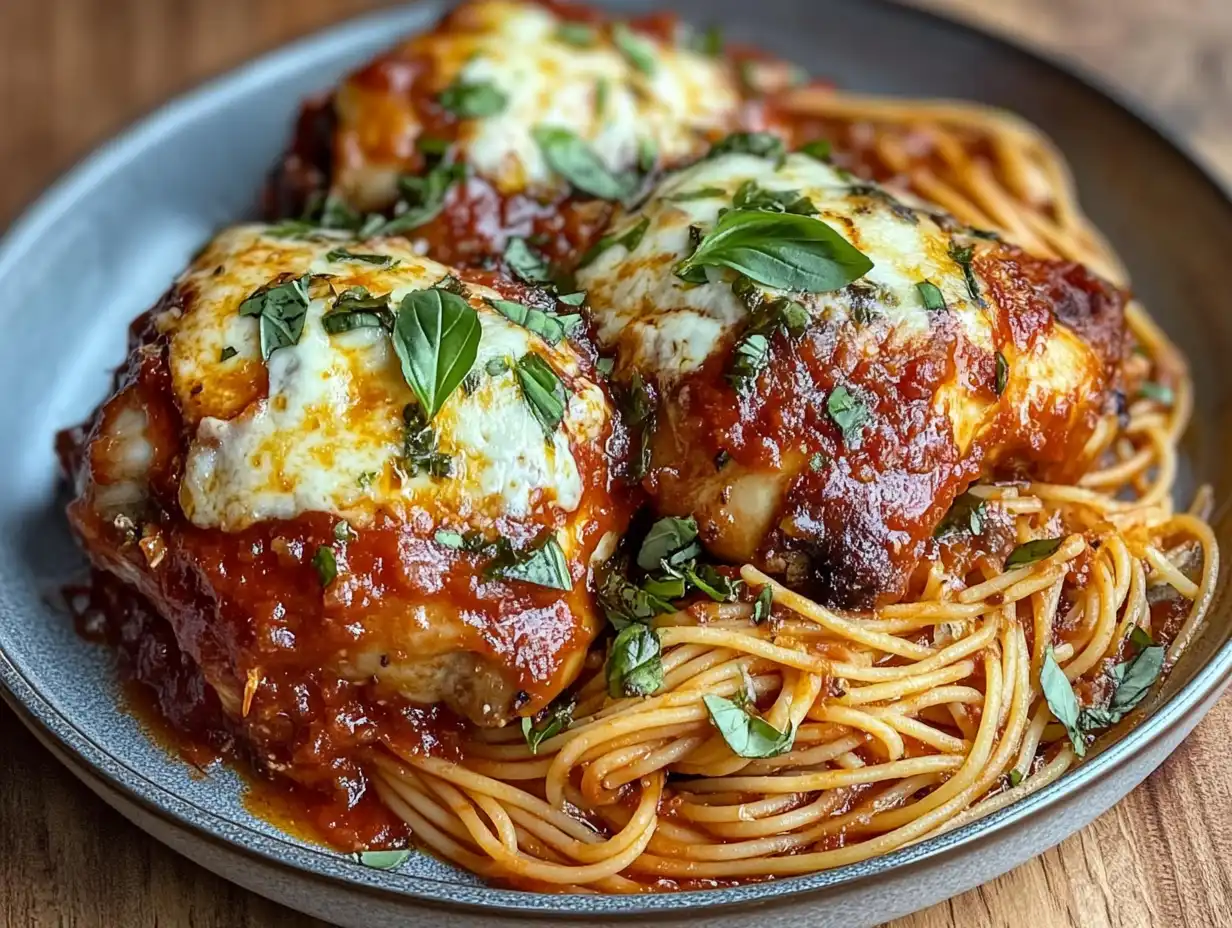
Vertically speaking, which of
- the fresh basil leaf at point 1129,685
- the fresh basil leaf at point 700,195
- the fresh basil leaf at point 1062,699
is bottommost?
the fresh basil leaf at point 1062,699

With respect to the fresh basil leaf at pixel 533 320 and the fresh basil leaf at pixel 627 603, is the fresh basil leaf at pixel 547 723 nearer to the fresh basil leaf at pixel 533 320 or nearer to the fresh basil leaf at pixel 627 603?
the fresh basil leaf at pixel 627 603

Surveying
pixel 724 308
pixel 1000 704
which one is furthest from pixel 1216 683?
pixel 724 308

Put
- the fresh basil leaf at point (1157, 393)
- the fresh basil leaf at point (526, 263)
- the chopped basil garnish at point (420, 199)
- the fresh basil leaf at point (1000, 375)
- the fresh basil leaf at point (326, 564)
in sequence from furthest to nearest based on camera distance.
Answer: the fresh basil leaf at point (1157, 393) → the chopped basil garnish at point (420, 199) → the fresh basil leaf at point (526, 263) → the fresh basil leaf at point (1000, 375) → the fresh basil leaf at point (326, 564)

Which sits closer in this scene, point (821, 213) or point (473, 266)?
point (821, 213)

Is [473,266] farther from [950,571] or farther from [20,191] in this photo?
[20,191]

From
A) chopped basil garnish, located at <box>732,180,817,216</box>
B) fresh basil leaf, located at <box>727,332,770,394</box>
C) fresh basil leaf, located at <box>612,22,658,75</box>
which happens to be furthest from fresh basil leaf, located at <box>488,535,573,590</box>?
fresh basil leaf, located at <box>612,22,658,75</box>

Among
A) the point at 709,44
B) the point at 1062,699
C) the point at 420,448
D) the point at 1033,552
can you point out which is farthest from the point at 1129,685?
the point at 709,44

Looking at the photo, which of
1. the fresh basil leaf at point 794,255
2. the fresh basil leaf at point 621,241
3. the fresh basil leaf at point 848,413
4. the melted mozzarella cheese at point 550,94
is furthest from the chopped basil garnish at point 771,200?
the melted mozzarella cheese at point 550,94
